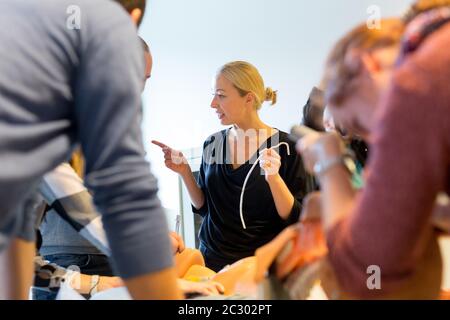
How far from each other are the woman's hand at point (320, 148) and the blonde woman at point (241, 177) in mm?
787

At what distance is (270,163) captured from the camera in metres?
1.33

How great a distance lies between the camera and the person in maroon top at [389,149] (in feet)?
1.21

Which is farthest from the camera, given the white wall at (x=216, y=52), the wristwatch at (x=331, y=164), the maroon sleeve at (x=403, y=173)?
the white wall at (x=216, y=52)

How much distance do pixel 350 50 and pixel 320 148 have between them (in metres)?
0.09

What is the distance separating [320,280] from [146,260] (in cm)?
18

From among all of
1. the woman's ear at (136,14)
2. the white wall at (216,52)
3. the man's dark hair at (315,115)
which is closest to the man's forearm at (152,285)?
the woman's ear at (136,14)

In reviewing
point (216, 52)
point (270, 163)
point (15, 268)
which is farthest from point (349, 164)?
point (216, 52)

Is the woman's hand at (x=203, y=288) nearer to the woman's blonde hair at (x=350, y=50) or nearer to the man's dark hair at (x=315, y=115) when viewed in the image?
the woman's blonde hair at (x=350, y=50)

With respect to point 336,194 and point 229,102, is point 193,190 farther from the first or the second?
point 336,194

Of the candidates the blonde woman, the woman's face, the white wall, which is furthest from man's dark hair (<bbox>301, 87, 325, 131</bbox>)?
the white wall

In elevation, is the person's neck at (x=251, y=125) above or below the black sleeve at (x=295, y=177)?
above

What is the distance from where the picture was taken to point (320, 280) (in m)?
0.51
